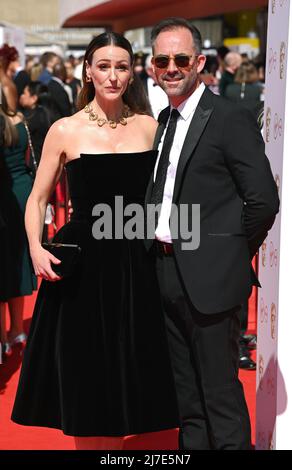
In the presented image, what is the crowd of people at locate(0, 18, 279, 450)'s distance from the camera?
328 centimetres

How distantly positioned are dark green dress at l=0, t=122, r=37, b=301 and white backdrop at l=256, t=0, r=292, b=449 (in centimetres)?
253

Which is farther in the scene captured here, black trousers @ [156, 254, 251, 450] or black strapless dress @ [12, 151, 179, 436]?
black strapless dress @ [12, 151, 179, 436]

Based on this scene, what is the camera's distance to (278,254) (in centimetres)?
346

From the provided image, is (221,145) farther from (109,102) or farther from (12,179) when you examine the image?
(12,179)

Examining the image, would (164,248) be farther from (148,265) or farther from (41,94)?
(41,94)

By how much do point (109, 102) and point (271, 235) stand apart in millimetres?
871

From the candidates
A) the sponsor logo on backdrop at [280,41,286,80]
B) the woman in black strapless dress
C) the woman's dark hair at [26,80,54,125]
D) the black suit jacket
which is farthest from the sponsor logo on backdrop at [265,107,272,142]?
the woman's dark hair at [26,80,54,125]

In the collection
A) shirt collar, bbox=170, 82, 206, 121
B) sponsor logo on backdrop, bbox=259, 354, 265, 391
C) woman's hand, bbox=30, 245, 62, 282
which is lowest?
sponsor logo on backdrop, bbox=259, 354, 265, 391

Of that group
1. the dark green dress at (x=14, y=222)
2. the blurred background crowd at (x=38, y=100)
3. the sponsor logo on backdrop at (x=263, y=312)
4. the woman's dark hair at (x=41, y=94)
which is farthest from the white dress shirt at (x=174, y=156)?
the woman's dark hair at (x=41, y=94)

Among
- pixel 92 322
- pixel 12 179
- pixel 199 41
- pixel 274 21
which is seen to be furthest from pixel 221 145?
pixel 12 179

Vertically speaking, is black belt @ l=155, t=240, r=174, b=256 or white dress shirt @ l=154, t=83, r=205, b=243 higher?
A: white dress shirt @ l=154, t=83, r=205, b=243

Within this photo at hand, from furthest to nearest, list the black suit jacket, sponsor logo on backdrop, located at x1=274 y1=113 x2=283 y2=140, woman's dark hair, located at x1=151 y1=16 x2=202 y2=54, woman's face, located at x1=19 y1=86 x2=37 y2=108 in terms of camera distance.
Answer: woman's face, located at x1=19 y1=86 x2=37 y2=108, sponsor logo on backdrop, located at x1=274 y1=113 x2=283 y2=140, woman's dark hair, located at x1=151 y1=16 x2=202 y2=54, the black suit jacket

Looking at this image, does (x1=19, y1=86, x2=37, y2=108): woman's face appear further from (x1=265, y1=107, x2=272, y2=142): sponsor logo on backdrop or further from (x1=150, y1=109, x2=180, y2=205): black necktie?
(x1=150, y1=109, x2=180, y2=205): black necktie

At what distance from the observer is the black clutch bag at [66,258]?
3510 mm
